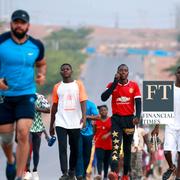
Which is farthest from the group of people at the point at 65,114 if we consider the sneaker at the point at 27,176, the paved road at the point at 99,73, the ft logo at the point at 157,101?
the paved road at the point at 99,73

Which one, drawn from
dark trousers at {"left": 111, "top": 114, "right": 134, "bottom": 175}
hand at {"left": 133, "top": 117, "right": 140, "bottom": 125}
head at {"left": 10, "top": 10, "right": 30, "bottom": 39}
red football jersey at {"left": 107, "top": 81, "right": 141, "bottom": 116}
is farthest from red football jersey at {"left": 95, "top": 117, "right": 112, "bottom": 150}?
head at {"left": 10, "top": 10, "right": 30, "bottom": 39}

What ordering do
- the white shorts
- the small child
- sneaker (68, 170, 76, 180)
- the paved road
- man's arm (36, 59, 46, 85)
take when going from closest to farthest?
man's arm (36, 59, 46, 85)
sneaker (68, 170, 76, 180)
the white shorts
the small child
the paved road

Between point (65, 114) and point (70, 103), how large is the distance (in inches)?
7.4

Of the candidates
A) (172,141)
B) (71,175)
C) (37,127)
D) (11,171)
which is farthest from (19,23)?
(37,127)

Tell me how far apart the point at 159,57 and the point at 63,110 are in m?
140

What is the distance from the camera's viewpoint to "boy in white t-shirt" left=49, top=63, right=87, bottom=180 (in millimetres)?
15961

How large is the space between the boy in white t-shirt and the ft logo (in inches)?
67.1

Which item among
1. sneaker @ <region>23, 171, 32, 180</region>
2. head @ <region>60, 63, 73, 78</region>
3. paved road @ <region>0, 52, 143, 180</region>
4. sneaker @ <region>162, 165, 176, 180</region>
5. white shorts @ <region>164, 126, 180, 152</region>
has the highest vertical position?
paved road @ <region>0, 52, 143, 180</region>

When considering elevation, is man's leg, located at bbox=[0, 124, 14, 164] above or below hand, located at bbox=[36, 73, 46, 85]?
below

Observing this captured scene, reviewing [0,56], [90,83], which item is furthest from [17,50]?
[90,83]

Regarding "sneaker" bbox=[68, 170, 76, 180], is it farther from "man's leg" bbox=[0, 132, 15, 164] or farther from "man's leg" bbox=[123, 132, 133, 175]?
"man's leg" bbox=[0, 132, 15, 164]

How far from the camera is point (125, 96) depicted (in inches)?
646

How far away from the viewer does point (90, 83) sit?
342 ft

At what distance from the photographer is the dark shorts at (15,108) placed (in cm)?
1212
